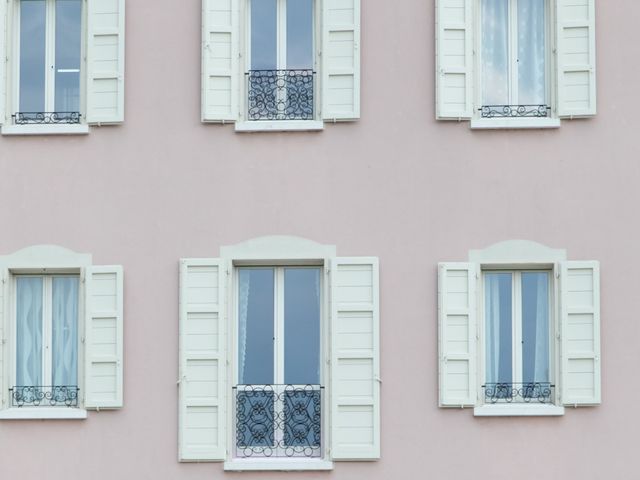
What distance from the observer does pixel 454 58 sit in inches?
776

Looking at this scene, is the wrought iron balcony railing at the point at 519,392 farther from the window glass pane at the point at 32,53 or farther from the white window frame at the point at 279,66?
the window glass pane at the point at 32,53

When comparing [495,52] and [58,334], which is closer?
[58,334]

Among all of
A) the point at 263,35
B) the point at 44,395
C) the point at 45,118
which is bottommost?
the point at 44,395

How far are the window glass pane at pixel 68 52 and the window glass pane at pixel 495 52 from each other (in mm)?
4034

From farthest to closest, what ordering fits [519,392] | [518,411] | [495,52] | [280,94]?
[495,52], [280,94], [519,392], [518,411]

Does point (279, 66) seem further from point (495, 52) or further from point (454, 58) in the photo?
point (495, 52)

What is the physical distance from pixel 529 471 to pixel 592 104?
11.7 feet

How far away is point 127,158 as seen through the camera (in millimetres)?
19750

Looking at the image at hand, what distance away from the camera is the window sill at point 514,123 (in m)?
19.6

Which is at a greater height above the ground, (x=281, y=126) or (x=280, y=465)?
(x=281, y=126)

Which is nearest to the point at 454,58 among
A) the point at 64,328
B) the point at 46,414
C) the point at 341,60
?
the point at 341,60

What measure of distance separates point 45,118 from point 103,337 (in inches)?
90.6

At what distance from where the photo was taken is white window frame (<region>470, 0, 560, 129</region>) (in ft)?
64.3

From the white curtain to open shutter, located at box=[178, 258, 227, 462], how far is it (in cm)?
30
